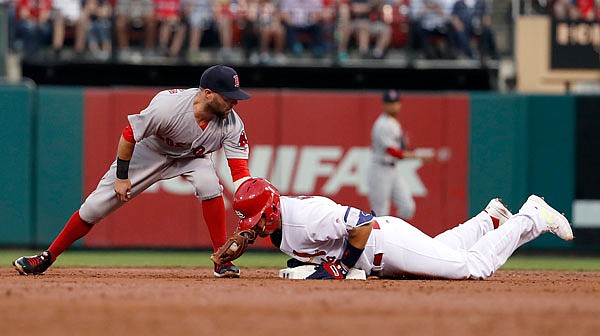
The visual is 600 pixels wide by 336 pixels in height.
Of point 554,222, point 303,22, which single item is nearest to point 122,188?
point 554,222

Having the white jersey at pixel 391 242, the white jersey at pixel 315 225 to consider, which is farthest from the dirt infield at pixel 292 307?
the white jersey at pixel 315 225

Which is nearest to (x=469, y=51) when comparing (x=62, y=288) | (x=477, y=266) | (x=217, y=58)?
(x=217, y=58)

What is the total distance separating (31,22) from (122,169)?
9.49 m

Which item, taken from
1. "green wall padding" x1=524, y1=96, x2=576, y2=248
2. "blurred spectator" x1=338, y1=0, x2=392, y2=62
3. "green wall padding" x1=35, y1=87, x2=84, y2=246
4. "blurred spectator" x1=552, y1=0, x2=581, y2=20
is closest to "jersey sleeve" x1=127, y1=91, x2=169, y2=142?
"green wall padding" x1=35, y1=87, x2=84, y2=246

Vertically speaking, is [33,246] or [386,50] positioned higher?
[386,50]

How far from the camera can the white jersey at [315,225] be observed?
7508 mm

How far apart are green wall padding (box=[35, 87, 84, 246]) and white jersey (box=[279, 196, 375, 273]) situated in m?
7.58

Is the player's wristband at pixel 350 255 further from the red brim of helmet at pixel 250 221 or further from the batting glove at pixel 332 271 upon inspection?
the red brim of helmet at pixel 250 221

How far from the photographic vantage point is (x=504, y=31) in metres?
18.0

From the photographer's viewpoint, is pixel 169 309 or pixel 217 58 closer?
pixel 169 309

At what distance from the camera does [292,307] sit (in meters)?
6.02

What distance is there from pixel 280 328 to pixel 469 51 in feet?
41.7

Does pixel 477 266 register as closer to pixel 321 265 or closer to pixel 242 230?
pixel 321 265

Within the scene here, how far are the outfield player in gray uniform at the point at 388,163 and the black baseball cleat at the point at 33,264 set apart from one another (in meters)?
5.78
